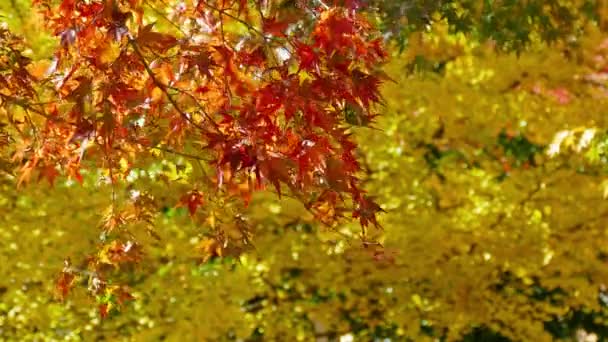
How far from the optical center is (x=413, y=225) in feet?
26.4

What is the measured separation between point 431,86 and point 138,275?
2788 millimetres

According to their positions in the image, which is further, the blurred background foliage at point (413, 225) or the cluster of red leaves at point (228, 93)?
the blurred background foliage at point (413, 225)

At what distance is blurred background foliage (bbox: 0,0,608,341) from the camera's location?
7.84m

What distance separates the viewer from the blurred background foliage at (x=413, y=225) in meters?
7.84

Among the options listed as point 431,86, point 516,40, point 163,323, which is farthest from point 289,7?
point 163,323

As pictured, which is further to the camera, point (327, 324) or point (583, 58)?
point (327, 324)

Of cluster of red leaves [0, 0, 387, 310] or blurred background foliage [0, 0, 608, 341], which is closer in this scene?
cluster of red leaves [0, 0, 387, 310]

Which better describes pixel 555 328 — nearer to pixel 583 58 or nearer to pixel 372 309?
pixel 372 309

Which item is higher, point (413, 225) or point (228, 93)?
point (413, 225)

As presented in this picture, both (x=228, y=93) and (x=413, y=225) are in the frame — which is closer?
(x=228, y=93)

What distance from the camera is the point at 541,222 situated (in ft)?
27.0

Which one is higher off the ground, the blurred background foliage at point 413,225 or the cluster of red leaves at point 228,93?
the blurred background foliage at point 413,225

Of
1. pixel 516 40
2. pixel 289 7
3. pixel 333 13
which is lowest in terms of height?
pixel 333 13

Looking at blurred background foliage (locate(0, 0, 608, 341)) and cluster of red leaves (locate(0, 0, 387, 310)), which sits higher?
blurred background foliage (locate(0, 0, 608, 341))
